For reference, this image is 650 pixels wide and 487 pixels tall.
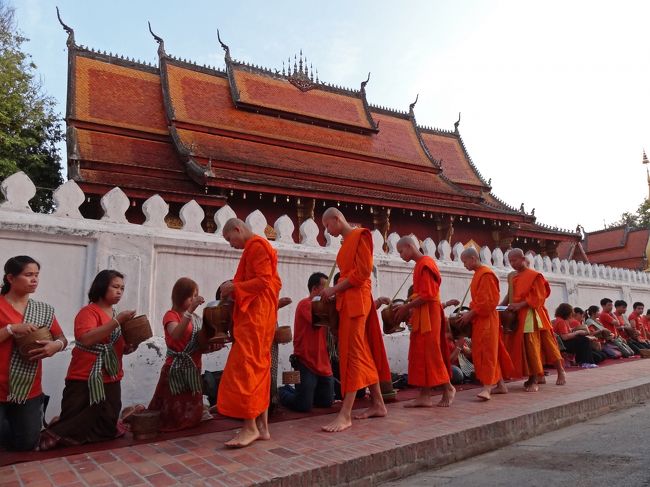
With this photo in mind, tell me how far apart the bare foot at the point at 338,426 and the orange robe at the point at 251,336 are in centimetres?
56

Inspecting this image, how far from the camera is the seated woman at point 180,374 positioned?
3637 mm

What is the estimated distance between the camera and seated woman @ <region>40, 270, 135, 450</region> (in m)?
3.24

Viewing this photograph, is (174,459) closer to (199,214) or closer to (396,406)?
(396,406)

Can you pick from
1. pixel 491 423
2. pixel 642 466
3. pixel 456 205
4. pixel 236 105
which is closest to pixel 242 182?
pixel 236 105

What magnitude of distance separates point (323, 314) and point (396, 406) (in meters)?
1.25

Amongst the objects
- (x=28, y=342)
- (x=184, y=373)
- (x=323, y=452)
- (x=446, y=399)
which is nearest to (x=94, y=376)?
(x=28, y=342)

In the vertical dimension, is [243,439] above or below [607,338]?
below

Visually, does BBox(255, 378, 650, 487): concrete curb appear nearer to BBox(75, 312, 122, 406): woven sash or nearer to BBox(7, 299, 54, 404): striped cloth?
BBox(75, 312, 122, 406): woven sash

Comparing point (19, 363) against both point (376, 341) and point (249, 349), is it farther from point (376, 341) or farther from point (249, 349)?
point (376, 341)

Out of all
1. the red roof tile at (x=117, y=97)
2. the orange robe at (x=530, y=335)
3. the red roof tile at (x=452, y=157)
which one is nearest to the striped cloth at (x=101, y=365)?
the orange robe at (x=530, y=335)

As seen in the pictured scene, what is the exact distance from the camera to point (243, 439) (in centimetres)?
306

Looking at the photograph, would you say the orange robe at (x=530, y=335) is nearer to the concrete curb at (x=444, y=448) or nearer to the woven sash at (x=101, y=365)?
the concrete curb at (x=444, y=448)

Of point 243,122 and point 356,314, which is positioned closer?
point 356,314

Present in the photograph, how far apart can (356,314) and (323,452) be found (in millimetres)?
1048
